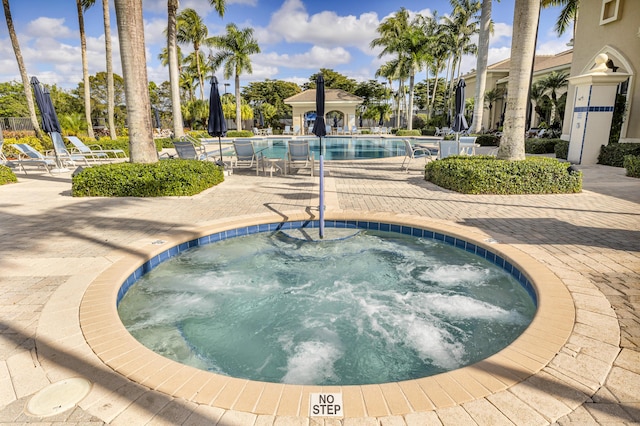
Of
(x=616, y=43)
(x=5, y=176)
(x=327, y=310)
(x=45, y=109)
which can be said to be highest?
(x=616, y=43)

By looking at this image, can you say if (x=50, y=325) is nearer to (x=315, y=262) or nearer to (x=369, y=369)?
(x=369, y=369)

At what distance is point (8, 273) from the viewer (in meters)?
3.97

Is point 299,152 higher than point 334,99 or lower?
lower

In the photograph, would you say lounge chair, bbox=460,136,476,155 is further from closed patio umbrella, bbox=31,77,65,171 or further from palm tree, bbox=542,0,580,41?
palm tree, bbox=542,0,580,41

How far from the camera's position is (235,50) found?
3200 cm

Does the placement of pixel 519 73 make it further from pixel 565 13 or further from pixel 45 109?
pixel 565 13

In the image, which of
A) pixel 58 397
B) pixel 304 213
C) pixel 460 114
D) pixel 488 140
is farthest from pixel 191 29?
pixel 58 397

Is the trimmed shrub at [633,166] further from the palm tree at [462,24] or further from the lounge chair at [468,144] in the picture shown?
the palm tree at [462,24]

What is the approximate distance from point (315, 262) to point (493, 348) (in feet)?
8.34

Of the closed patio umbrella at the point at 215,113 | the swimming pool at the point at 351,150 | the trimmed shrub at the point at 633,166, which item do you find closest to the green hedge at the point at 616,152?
the trimmed shrub at the point at 633,166

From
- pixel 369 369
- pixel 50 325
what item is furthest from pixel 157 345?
pixel 369 369

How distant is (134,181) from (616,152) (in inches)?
571

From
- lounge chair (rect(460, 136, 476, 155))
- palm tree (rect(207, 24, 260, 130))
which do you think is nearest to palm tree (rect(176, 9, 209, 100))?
palm tree (rect(207, 24, 260, 130))

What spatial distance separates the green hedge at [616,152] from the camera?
11312mm
